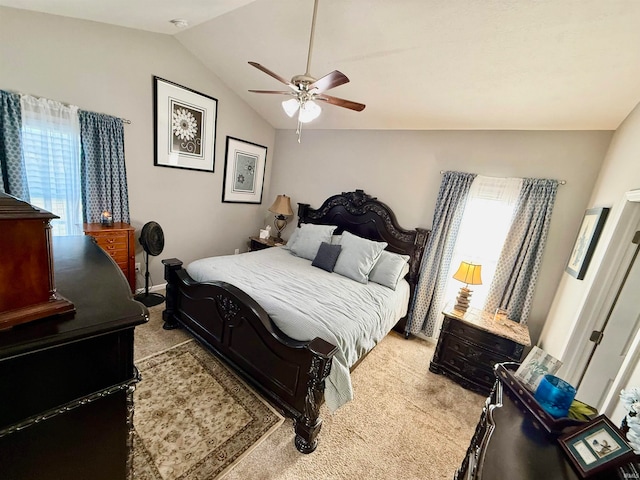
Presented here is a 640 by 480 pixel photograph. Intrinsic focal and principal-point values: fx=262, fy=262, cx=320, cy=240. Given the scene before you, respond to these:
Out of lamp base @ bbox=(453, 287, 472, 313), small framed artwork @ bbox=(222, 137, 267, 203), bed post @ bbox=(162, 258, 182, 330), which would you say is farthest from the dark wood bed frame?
small framed artwork @ bbox=(222, 137, 267, 203)

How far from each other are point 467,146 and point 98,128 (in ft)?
12.7

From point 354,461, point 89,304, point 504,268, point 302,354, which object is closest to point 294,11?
point 89,304

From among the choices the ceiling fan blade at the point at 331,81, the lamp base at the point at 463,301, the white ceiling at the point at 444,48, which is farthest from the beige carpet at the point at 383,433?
the white ceiling at the point at 444,48

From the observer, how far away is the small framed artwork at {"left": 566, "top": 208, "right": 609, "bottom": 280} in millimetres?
1884

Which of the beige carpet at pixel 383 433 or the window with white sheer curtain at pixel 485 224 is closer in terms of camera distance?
the beige carpet at pixel 383 433

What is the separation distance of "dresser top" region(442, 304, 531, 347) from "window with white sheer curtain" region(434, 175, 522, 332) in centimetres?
32

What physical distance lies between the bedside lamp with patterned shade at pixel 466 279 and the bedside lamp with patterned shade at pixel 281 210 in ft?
8.39

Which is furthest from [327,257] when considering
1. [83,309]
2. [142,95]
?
[142,95]

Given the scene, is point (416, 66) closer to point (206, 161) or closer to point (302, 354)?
point (302, 354)

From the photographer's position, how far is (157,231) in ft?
10.2

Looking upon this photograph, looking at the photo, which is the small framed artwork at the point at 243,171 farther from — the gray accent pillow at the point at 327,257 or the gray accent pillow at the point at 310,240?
the gray accent pillow at the point at 327,257

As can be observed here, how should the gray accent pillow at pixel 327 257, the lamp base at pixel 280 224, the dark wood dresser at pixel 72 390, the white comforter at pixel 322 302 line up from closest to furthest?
the dark wood dresser at pixel 72 390
the white comforter at pixel 322 302
the gray accent pillow at pixel 327 257
the lamp base at pixel 280 224

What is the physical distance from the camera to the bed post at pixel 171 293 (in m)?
2.57

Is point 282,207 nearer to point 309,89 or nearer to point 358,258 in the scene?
point 358,258
